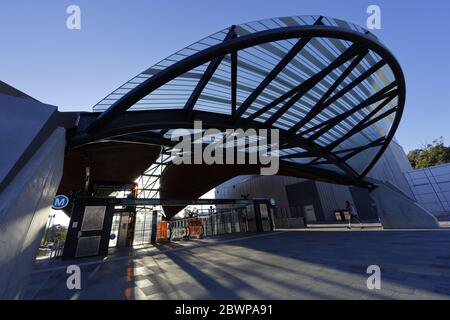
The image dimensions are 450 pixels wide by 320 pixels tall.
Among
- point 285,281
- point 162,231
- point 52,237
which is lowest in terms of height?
point 285,281

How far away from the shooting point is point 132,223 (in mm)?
18375

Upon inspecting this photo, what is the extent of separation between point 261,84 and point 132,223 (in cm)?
1725

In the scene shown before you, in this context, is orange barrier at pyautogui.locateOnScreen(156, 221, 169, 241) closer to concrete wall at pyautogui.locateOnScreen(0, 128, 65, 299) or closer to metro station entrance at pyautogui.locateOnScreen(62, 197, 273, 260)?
metro station entrance at pyautogui.locateOnScreen(62, 197, 273, 260)

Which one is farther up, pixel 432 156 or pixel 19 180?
pixel 432 156

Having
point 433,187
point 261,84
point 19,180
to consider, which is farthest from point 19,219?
point 433,187

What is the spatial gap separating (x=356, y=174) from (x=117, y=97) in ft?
71.2

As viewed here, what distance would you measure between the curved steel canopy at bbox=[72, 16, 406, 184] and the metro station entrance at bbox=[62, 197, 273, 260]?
6.10 metres

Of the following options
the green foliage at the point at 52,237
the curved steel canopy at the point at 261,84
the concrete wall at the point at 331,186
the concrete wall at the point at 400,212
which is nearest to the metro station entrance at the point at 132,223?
the green foliage at the point at 52,237

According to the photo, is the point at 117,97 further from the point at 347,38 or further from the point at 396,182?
the point at 396,182

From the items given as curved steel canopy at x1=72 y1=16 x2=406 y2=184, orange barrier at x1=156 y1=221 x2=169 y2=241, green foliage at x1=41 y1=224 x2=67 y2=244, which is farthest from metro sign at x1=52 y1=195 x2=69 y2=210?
orange barrier at x1=156 y1=221 x2=169 y2=241

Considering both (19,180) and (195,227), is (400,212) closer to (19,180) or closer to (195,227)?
(195,227)

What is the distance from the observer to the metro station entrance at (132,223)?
12.0m

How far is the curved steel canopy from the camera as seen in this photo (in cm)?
678

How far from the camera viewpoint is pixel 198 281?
5.03 meters
